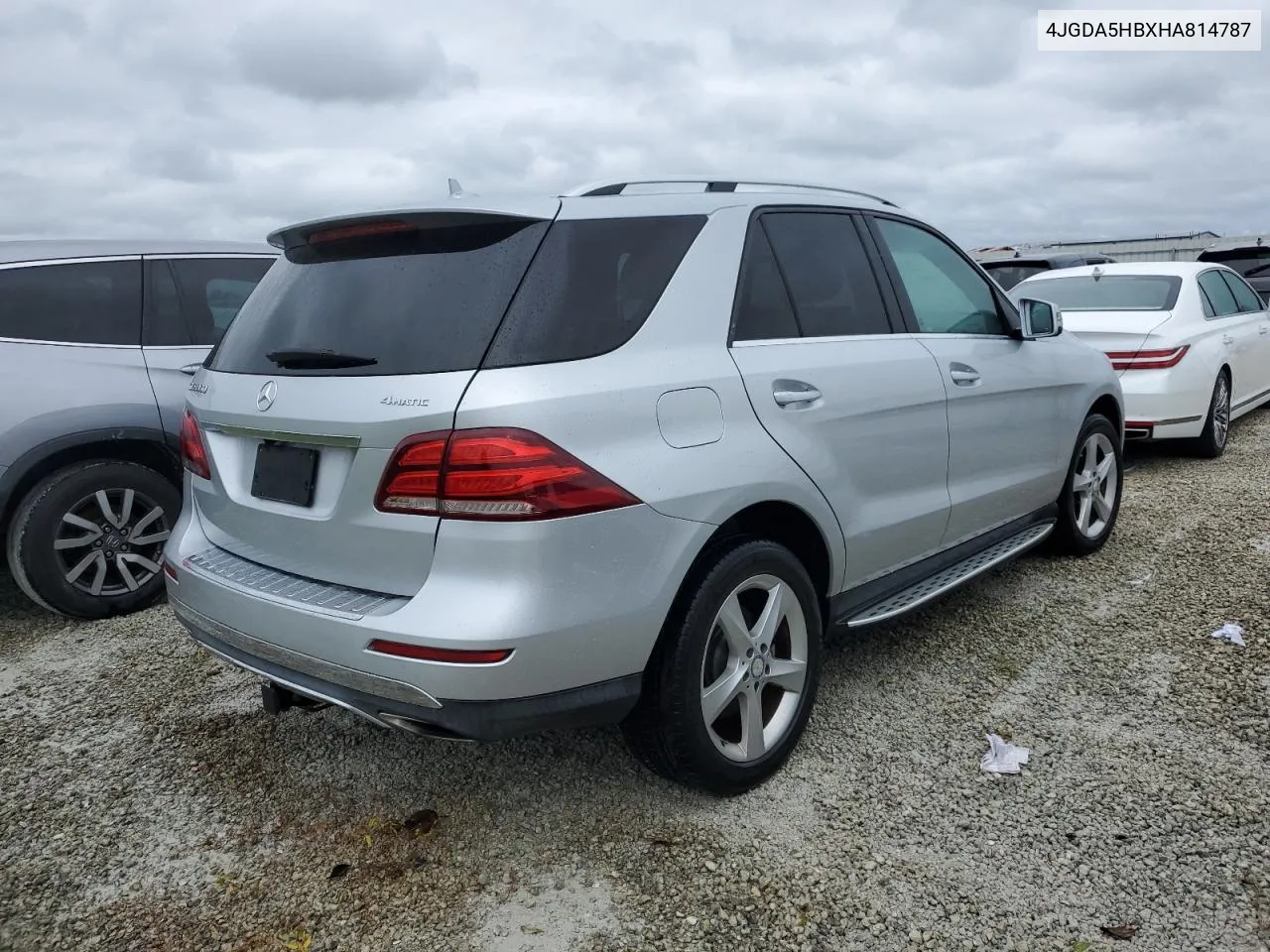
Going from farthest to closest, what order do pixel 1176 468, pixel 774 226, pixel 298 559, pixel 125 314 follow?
1. pixel 1176 468
2. pixel 125 314
3. pixel 774 226
4. pixel 298 559

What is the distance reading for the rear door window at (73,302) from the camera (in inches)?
168

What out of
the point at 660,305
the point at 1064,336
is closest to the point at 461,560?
the point at 660,305

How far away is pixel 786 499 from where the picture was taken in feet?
8.87

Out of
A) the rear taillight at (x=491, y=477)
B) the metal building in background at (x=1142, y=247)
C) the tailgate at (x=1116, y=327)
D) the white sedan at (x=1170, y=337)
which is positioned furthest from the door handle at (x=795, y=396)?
the metal building in background at (x=1142, y=247)

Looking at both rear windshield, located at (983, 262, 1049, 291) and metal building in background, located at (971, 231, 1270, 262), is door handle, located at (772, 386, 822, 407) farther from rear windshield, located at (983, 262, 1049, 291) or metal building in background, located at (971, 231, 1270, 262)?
metal building in background, located at (971, 231, 1270, 262)

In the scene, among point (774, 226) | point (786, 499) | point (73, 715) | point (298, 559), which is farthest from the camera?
point (73, 715)

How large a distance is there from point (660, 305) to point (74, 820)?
227cm

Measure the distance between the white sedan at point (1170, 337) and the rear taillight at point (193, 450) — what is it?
6.10 m

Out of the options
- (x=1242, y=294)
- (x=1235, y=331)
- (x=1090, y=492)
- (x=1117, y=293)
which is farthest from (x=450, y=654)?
(x=1242, y=294)

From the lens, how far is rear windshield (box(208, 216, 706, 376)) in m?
2.29

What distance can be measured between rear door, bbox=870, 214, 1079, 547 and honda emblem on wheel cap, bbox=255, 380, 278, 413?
220 centimetres

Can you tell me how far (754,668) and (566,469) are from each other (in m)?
0.91

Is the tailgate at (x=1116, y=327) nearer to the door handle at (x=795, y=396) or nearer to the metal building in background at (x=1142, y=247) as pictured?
the door handle at (x=795, y=396)

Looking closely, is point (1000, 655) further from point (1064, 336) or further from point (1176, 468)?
point (1176, 468)
